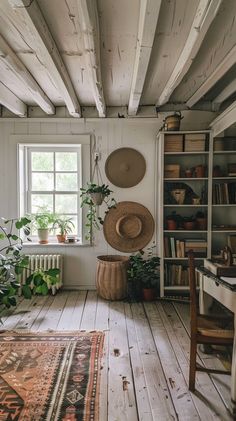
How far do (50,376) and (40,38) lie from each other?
2.44m

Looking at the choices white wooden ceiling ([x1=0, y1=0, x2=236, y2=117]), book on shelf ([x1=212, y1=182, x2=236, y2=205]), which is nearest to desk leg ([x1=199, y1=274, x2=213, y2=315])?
book on shelf ([x1=212, y1=182, x2=236, y2=205])

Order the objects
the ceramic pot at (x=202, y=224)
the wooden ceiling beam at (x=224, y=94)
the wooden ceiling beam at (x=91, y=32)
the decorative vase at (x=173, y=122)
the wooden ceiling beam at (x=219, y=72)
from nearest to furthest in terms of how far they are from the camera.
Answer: the wooden ceiling beam at (x=91, y=32)
the wooden ceiling beam at (x=219, y=72)
the wooden ceiling beam at (x=224, y=94)
the decorative vase at (x=173, y=122)
the ceramic pot at (x=202, y=224)

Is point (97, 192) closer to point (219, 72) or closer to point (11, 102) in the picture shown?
point (11, 102)

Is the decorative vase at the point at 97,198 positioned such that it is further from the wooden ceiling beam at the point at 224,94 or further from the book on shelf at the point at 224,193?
the wooden ceiling beam at the point at 224,94

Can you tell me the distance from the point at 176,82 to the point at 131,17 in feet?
3.63

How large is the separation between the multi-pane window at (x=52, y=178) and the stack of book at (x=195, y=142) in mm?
1573

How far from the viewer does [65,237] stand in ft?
14.4

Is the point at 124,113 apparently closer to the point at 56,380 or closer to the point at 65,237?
the point at 65,237

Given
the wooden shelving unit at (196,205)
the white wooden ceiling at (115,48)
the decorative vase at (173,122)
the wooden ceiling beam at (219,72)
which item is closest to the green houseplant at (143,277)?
the wooden shelving unit at (196,205)

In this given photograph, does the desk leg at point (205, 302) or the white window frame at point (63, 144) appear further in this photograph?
the white window frame at point (63, 144)

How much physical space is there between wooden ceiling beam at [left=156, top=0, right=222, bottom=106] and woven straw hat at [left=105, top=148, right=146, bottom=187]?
1262 mm

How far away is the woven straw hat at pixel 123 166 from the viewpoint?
4.28m

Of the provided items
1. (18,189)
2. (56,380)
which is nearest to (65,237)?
(18,189)

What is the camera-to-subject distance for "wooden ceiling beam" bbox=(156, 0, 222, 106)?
1839 millimetres
